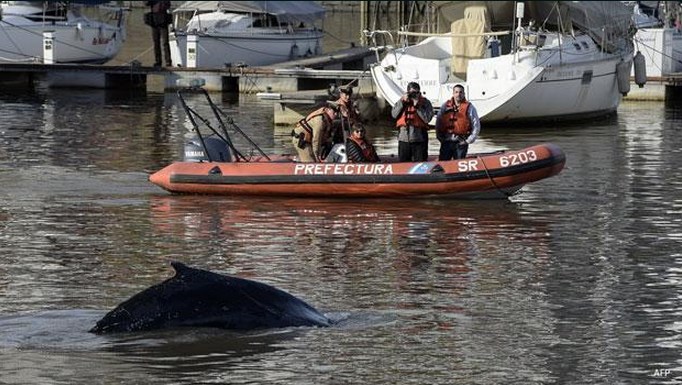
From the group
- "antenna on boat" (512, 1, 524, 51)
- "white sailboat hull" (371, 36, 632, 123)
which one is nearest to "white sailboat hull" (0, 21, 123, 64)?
"white sailboat hull" (371, 36, 632, 123)

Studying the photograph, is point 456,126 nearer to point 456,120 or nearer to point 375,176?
point 456,120

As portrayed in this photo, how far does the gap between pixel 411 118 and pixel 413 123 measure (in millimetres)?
68

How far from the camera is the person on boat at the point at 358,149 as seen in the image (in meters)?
20.6

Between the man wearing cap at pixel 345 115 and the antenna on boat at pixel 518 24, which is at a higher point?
the antenna on boat at pixel 518 24

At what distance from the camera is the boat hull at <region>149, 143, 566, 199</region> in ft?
66.1

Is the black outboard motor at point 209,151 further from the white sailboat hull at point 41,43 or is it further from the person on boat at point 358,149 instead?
the white sailboat hull at point 41,43

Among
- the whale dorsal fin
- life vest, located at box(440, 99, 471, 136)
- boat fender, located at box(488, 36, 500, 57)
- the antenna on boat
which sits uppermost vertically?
the antenna on boat

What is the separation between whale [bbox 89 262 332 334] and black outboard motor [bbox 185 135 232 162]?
8.83 m

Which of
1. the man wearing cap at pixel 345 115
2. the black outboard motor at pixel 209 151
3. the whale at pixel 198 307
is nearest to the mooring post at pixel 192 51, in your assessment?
the black outboard motor at pixel 209 151

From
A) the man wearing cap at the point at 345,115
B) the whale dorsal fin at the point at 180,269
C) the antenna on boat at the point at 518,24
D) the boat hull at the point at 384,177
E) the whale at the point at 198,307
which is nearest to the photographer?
the whale dorsal fin at the point at 180,269

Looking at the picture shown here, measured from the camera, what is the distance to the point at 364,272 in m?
15.7

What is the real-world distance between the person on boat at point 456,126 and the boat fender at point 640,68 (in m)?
12.9

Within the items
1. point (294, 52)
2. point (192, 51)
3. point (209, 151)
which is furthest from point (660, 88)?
point (209, 151)

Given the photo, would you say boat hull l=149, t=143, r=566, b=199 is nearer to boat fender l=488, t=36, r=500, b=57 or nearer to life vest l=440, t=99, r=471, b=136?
life vest l=440, t=99, r=471, b=136
